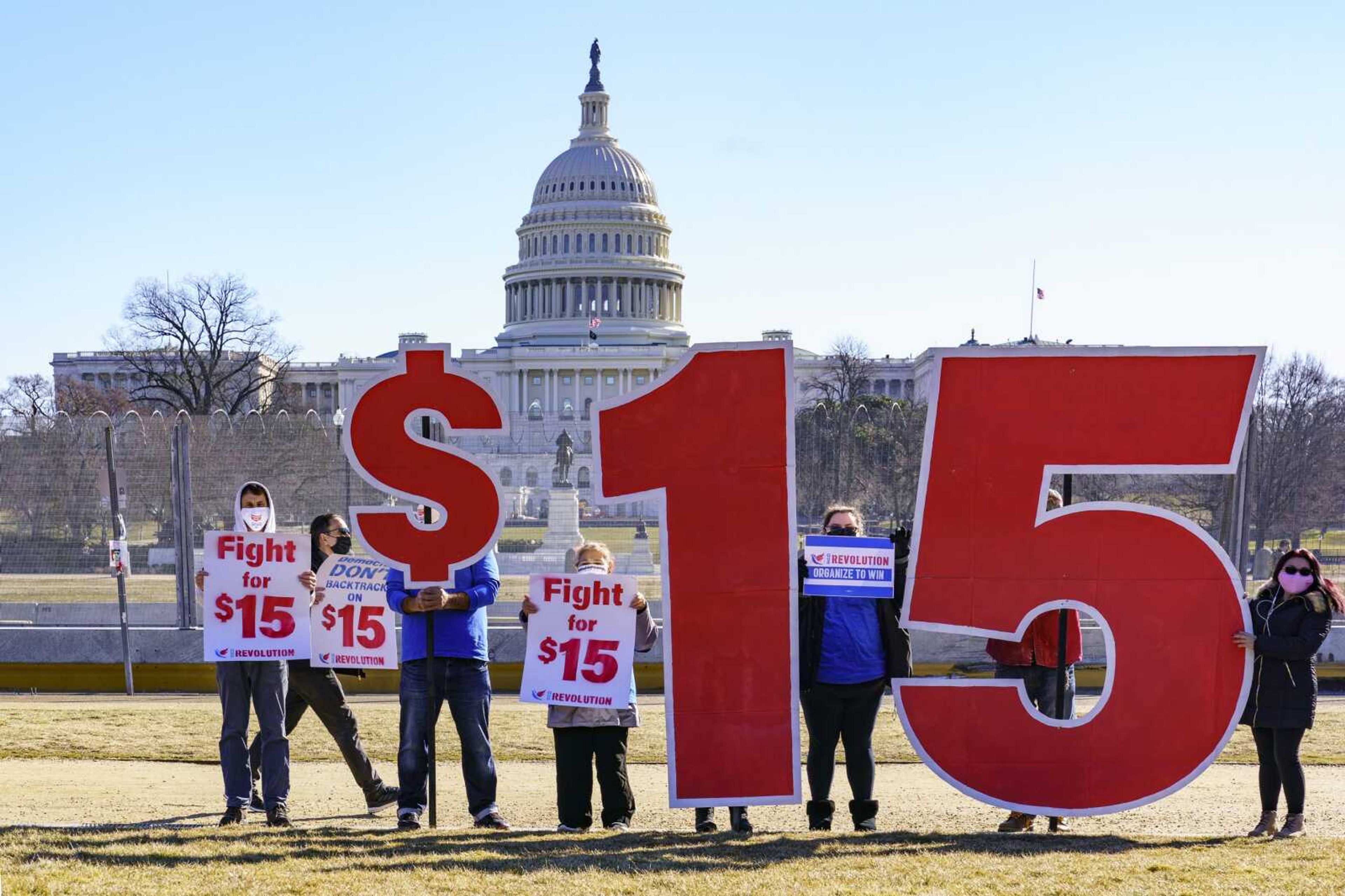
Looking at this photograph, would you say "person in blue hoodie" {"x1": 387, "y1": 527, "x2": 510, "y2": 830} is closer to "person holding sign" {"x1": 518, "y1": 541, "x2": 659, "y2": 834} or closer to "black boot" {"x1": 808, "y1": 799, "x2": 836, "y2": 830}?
"person holding sign" {"x1": 518, "y1": 541, "x2": 659, "y2": 834}

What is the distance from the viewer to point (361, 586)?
9688mm

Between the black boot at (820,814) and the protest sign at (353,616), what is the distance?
2.72 metres

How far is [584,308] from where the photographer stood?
123188 millimetres

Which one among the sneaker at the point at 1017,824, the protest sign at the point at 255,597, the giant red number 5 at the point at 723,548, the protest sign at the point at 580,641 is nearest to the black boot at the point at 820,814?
the giant red number 5 at the point at 723,548

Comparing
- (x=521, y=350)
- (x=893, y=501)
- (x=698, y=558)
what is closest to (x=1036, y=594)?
(x=698, y=558)

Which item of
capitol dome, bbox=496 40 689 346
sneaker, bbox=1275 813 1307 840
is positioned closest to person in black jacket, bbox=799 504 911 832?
sneaker, bbox=1275 813 1307 840

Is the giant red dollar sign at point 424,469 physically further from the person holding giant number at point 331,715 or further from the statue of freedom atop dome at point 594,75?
the statue of freedom atop dome at point 594,75

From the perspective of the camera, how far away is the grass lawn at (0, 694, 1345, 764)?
37.1ft

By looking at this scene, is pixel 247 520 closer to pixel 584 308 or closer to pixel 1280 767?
pixel 1280 767

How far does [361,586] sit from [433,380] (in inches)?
72.4

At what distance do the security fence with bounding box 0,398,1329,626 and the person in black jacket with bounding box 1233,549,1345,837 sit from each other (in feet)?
23.4

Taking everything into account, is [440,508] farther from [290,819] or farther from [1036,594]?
[1036,594]

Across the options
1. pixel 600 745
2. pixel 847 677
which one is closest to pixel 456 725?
pixel 600 745

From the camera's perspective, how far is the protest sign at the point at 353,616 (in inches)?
374
